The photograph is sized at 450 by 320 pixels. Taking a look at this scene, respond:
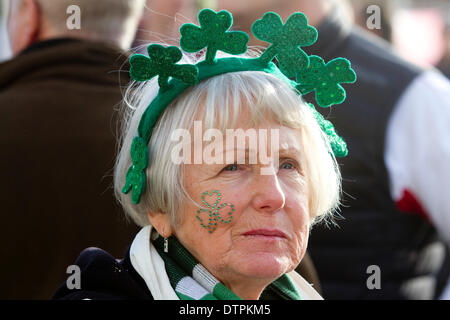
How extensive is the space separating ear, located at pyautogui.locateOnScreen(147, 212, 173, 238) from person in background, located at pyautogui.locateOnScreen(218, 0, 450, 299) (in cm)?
124

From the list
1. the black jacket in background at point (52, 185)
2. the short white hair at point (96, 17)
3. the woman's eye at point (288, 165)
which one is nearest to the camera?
the woman's eye at point (288, 165)

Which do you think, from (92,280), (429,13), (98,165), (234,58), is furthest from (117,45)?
(429,13)

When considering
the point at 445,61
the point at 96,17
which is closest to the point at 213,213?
the point at 96,17

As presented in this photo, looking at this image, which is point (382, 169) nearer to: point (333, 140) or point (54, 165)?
point (333, 140)

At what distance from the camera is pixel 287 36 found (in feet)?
6.05

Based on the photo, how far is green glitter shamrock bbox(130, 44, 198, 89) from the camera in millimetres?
1770

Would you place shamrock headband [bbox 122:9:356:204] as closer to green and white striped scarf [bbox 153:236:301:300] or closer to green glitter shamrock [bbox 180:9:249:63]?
green glitter shamrock [bbox 180:9:249:63]

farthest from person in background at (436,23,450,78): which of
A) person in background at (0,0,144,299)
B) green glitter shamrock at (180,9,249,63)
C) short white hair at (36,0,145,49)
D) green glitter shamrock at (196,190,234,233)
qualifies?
green glitter shamrock at (196,190,234,233)

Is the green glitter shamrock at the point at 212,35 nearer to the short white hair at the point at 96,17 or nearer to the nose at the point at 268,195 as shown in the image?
the nose at the point at 268,195

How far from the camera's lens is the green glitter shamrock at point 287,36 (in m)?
1.83

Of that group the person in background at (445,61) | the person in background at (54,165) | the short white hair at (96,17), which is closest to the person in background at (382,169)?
the short white hair at (96,17)

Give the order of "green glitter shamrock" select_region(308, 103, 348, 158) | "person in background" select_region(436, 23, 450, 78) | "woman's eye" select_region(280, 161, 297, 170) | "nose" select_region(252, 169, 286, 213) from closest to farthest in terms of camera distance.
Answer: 1. "nose" select_region(252, 169, 286, 213)
2. "woman's eye" select_region(280, 161, 297, 170)
3. "green glitter shamrock" select_region(308, 103, 348, 158)
4. "person in background" select_region(436, 23, 450, 78)
